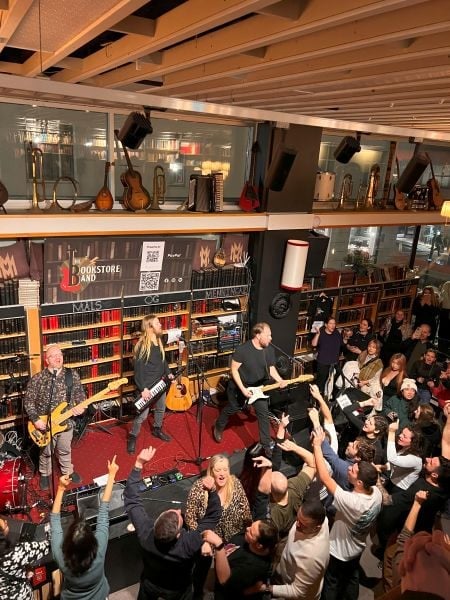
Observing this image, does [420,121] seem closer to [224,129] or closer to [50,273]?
[224,129]

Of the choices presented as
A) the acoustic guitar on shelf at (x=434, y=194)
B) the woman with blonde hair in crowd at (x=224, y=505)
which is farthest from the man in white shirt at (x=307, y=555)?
the acoustic guitar on shelf at (x=434, y=194)

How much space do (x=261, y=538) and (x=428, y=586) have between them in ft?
3.98

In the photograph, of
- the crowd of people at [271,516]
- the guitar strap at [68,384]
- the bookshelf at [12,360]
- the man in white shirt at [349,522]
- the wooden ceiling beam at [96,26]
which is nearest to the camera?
the wooden ceiling beam at [96,26]

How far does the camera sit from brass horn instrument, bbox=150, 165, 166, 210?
536cm

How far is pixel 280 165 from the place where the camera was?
→ 4531 mm

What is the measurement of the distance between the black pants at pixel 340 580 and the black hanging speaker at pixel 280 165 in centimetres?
334

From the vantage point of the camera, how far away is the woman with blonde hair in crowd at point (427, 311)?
7.24 meters

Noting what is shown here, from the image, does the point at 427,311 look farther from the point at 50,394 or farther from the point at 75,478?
the point at 50,394

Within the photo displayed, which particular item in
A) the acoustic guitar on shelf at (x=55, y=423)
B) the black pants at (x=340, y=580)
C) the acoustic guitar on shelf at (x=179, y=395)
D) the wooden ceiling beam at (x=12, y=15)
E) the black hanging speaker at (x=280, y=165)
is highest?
the wooden ceiling beam at (x=12, y=15)

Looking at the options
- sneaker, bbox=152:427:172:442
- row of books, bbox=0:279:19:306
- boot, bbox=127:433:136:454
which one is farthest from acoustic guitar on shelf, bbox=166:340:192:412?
row of books, bbox=0:279:19:306

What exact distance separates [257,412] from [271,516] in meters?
1.98

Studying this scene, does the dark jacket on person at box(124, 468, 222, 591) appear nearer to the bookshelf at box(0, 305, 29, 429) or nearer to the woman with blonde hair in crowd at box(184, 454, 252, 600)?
the woman with blonde hair in crowd at box(184, 454, 252, 600)

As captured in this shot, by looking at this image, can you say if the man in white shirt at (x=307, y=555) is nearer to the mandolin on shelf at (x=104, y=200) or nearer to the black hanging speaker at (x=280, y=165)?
the black hanging speaker at (x=280, y=165)

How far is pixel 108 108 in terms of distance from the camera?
497 centimetres
